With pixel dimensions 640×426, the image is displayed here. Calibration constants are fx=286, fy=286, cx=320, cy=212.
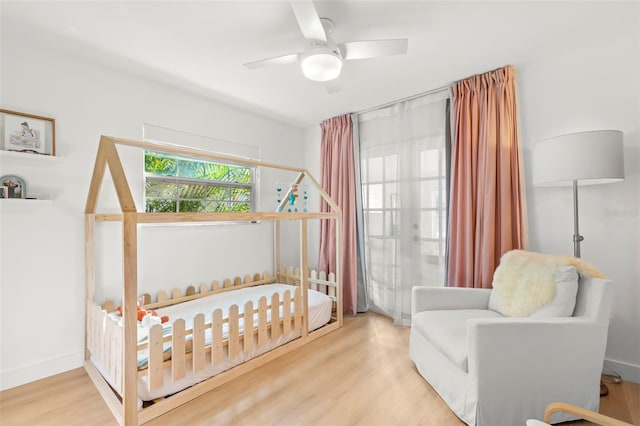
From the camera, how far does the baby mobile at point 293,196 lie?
3035mm

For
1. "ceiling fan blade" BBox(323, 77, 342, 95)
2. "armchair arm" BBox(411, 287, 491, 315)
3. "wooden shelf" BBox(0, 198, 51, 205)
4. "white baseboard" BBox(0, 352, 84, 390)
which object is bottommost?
"white baseboard" BBox(0, 352, 84, 390)

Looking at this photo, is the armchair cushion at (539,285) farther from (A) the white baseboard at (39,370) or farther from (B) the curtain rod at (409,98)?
(A) the white baseboard at (39,370)

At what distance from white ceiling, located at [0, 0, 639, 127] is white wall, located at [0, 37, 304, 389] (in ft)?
0.55

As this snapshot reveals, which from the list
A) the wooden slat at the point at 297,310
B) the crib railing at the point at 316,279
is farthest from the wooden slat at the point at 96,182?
the crib railing at the point at 316,279

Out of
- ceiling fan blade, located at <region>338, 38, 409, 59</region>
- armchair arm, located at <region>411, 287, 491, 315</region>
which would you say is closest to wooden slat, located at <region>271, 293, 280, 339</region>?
armchair arm, located at <region>411, 287, 491, 315</region>

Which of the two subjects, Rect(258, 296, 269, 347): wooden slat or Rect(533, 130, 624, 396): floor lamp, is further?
Rect(258, 296, 269, 347): wooden slat

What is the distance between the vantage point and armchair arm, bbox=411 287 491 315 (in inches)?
84.3

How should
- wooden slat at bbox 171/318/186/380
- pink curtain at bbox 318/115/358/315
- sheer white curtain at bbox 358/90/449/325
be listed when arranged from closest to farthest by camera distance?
wooden slat at bbox 171/318/186/380 < sheer white curtain at bbox 358/90/449/325 < pink curtain at bbox 318/115/358/315

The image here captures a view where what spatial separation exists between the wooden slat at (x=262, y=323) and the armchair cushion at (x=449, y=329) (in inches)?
44.8

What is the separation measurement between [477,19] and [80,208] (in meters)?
3.05

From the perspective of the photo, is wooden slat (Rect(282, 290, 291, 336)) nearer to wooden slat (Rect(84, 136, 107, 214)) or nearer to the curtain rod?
wooden slat (Rect(84, 136, 107, 214))

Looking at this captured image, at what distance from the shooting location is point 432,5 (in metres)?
1.64

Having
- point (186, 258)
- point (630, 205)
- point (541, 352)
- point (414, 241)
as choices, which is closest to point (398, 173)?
point (414, 241)

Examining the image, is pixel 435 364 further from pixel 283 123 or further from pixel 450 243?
pixel 283 123
